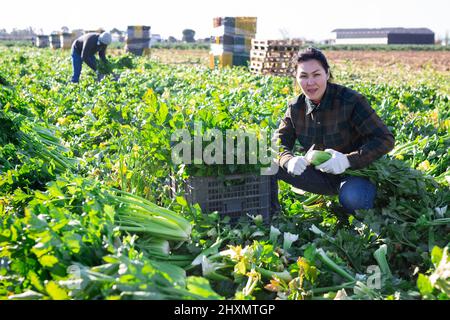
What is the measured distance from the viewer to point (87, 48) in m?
12.0

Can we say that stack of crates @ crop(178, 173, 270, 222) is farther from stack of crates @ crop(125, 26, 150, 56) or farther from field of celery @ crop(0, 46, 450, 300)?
stack of crates @ crop(125, 26, 150, 56)

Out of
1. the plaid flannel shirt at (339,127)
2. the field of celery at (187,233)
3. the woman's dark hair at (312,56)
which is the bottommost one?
the field of celery at (187,233)

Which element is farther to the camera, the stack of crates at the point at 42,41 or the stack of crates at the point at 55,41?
the stack of crates at the point at 42,41

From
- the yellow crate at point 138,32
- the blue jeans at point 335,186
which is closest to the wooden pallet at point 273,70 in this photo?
the blue jeans at point 335,186

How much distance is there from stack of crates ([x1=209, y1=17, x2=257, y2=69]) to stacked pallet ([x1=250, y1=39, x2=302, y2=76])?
5.96ft

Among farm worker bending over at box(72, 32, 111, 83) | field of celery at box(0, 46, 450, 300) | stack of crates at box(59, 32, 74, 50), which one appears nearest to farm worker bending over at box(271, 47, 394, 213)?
field of celery at box(0, 46, 450, 300)

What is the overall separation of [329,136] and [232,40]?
46.2ft

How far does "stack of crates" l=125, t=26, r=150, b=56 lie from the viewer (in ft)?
88.2

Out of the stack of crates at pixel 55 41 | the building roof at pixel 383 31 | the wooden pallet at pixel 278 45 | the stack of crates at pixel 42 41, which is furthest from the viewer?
the building roof at pixel 383 31

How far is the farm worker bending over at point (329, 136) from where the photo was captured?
12.8 ft

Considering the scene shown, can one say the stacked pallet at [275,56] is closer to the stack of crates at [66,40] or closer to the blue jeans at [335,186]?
the blue jeans at [335,186]

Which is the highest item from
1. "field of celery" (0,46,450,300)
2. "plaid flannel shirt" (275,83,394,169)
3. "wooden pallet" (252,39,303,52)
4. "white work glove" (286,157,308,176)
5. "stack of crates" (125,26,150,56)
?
"stack of crates" (125,26,150,56)

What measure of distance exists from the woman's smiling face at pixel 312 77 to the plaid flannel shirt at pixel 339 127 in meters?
0.10
